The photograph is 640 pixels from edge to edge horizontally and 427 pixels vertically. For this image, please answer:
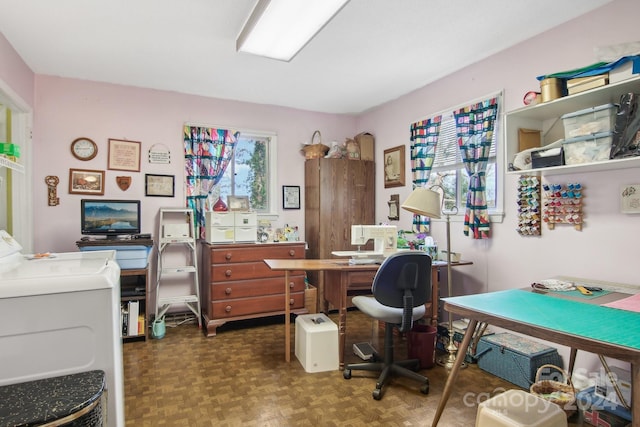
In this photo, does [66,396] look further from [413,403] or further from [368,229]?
[368,229]

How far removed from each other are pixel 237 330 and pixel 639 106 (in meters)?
3.60

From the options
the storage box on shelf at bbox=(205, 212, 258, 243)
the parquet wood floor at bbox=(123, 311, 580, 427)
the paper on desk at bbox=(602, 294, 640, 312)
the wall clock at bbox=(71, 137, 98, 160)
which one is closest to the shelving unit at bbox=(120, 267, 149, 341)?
the parquet wood floor at bbox=(123, 311, 580, 427)

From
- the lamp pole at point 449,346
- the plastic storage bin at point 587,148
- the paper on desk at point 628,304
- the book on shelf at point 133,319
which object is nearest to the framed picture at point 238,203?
the book on shelf at point 133,319

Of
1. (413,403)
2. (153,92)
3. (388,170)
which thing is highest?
(153,92)

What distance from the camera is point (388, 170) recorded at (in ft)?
14.1

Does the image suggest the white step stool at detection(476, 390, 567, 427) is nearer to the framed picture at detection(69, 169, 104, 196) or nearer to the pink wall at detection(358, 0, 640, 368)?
the pink wall at detection(358, 0, 640, 368)

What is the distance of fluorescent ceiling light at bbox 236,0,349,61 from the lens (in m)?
2.13

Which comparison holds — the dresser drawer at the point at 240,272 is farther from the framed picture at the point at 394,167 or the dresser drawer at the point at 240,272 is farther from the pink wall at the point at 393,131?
the framed picture at the point at 394,167

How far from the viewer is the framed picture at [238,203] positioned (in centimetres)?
395

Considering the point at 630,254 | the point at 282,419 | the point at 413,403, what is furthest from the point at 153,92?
the point at 630,254

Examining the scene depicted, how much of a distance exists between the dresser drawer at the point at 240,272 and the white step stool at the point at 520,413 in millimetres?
2293

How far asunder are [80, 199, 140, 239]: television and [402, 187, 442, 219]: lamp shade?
9.00 ft

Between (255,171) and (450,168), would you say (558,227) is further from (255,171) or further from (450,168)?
(255,171)

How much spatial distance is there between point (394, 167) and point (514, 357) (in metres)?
2.39
